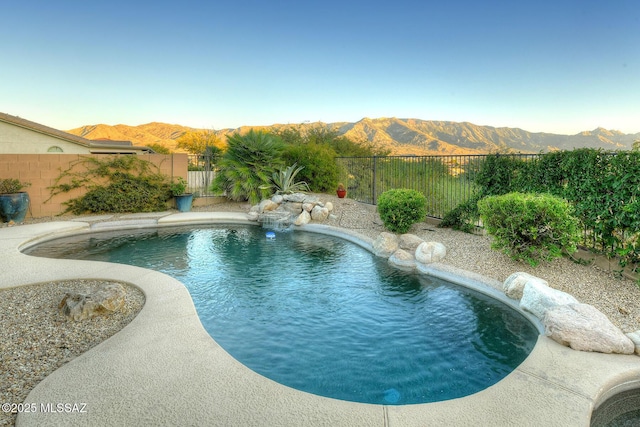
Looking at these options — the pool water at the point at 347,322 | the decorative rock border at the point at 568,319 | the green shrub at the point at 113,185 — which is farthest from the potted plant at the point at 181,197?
the decorative rock border at the point at 568,319

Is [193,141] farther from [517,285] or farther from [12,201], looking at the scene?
[517,285]

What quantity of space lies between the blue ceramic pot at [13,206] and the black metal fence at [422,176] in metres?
9.44

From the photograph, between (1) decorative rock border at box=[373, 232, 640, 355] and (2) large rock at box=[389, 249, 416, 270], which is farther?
(2) large rock at box=[389, 249, 416, 270]

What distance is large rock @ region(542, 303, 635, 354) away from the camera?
9.04ft

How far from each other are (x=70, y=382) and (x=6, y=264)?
420 centimetres

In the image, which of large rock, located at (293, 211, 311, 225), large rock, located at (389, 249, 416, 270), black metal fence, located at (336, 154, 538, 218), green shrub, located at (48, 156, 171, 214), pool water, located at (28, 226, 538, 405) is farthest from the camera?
green shrub, located at (48, 156, 171, 214)

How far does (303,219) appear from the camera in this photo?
8.96m

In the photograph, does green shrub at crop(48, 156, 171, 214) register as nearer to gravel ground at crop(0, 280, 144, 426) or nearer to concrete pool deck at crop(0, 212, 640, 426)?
gravel ground at crop(0, 280, 144, 426)

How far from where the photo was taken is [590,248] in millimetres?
4836

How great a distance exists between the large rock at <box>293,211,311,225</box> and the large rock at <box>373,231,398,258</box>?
294 cm

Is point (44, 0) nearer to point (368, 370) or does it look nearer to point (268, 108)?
point (268, 108)

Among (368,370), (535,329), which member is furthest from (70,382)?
(535,329)

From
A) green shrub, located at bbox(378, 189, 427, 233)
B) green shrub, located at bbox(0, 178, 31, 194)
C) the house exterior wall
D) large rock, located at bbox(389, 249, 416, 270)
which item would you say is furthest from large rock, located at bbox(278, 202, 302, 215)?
the house exterior wall

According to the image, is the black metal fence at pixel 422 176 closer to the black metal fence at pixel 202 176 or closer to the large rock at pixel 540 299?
the large rock at pixel 540 299
